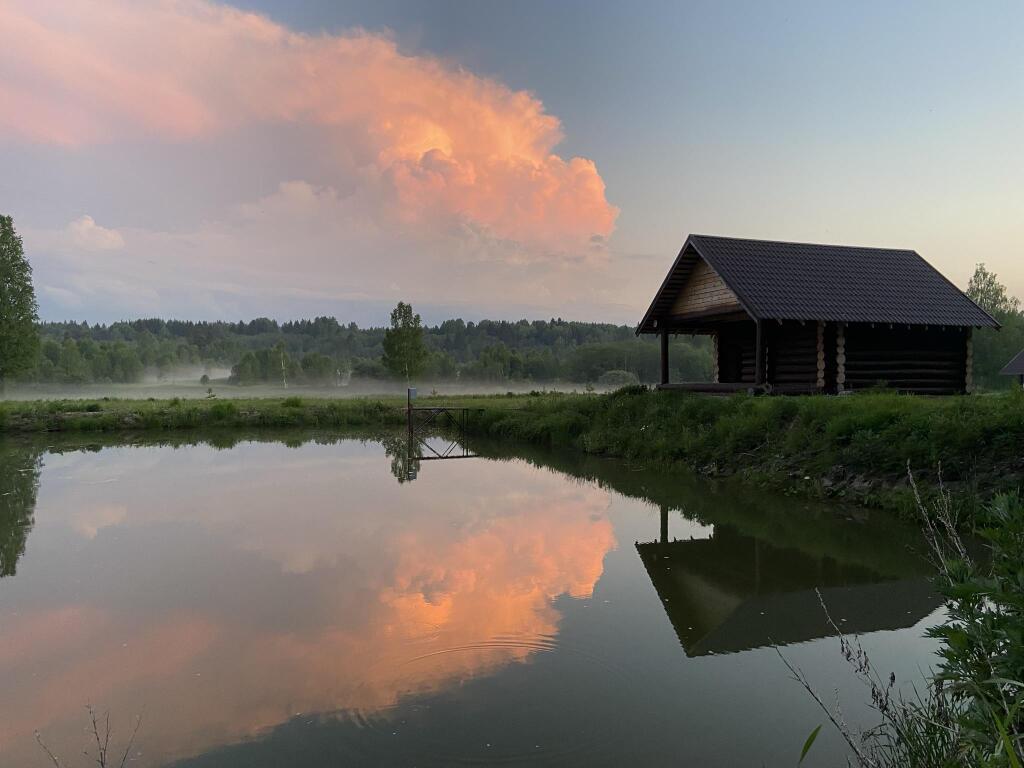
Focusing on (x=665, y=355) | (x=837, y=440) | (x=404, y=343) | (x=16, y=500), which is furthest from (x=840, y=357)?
(x=404, y=343)

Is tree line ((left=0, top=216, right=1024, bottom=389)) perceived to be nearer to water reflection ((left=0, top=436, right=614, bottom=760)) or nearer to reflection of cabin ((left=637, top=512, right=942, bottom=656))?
water reflection ((left=0, top=436, right=614, bottom=760))

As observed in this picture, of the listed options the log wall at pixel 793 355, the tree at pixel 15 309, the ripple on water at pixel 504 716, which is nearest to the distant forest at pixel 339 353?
the tree at pixel 15 309

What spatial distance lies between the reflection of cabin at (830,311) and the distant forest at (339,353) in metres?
47.9

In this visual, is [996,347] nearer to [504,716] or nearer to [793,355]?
[793,355]

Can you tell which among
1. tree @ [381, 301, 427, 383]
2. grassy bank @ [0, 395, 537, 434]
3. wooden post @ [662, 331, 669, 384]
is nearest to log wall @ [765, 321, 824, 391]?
wooden post @ [662, 331, 669, 384]

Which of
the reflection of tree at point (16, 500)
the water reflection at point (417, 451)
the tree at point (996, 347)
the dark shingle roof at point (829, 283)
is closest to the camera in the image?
the reflection of tree at point (16, 500)

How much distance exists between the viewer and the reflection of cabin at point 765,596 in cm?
656

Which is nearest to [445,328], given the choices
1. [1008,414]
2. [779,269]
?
[779,269]

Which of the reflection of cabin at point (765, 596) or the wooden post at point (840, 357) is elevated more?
the wooden post at point (840, 357)

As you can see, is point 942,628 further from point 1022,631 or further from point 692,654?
point 692,654

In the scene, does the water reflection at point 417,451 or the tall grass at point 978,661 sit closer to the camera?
the tall grass at point 978,661

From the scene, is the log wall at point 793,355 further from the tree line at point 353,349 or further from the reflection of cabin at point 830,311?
the tree line at point 353,349

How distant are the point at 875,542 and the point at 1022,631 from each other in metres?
7.67

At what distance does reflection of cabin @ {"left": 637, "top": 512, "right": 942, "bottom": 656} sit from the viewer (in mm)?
6562
